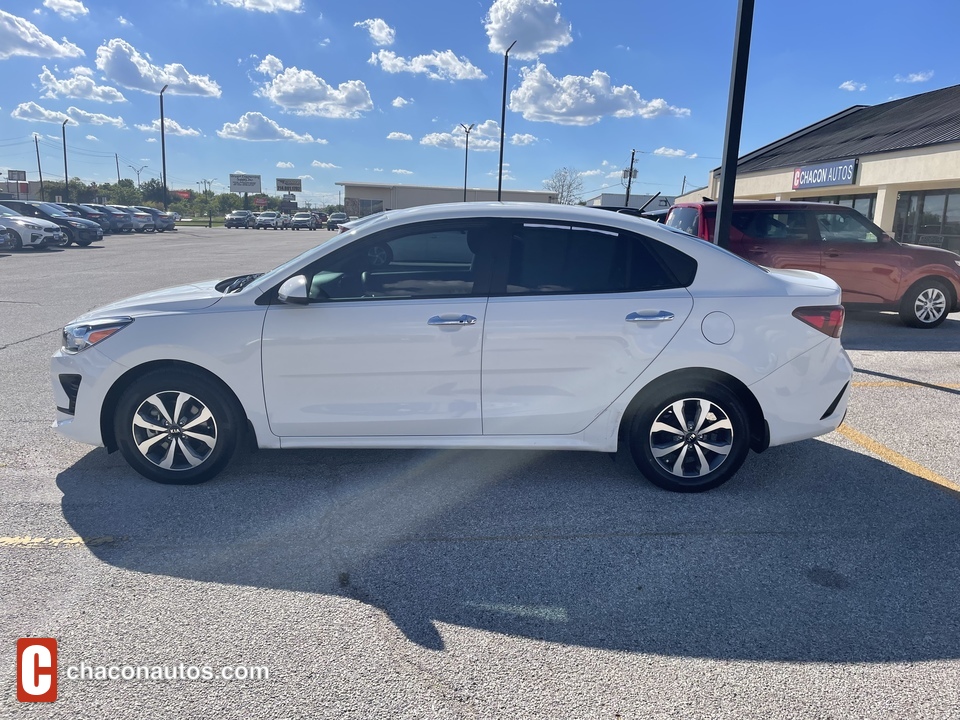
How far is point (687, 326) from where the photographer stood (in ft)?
13.3

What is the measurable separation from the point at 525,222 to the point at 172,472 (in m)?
2.59

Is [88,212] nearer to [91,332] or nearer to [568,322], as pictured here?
[91,332]

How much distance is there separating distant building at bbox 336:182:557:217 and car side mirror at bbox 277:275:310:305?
71889 mm

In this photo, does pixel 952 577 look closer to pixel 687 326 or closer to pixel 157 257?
pixel 687 326

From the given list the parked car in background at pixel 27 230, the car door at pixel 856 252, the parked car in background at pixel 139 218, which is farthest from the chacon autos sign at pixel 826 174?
the parked car in background at pixel 139 218

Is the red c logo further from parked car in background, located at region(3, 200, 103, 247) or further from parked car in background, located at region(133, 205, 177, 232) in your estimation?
parked car in background, located at region(133, 205, 177, 232)

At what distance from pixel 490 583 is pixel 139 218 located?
45.2 meters

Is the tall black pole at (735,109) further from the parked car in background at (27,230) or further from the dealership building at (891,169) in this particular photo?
the parked car in background at (27,230)

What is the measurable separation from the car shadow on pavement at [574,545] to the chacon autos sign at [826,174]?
Answer: 20.9 metres

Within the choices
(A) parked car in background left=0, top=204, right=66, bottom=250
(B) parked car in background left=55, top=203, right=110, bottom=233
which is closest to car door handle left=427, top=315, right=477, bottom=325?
(A) parked car in background left=0, top=204, right=66, bottom=250

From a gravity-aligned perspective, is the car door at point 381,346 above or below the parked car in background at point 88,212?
below

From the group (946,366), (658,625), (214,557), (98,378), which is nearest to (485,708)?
(658,625)

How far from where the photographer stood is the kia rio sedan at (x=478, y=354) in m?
4.02

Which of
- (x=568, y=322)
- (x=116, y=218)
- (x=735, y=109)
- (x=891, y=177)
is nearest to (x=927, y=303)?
(x=735, y=109)
